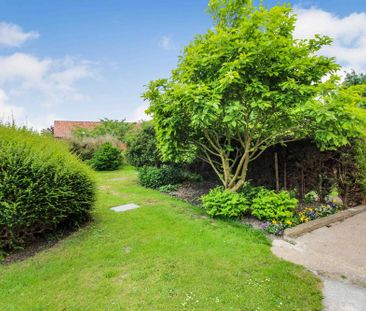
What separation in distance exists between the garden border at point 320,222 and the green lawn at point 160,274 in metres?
0.59

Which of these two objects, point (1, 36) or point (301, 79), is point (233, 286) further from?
point (1, 36)

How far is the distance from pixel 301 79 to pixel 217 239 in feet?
11.3

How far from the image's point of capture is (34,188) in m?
3.52

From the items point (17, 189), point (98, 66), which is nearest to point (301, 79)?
point (17, 189)

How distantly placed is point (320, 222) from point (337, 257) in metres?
1.34

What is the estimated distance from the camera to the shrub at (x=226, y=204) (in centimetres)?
463

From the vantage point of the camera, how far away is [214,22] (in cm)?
516

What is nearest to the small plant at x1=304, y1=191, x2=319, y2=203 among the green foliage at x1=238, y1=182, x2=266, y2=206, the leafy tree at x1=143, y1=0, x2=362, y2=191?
the green foliage at x1=238, y1=182, x2=266, y2=206

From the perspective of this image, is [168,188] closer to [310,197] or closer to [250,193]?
[250,193]

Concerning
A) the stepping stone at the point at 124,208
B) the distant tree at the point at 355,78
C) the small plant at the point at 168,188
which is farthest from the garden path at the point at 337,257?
the distant tree at the point at 355,78

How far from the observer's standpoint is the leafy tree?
12.9 feet

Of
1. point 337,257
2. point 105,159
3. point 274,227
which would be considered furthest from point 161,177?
point 105,159

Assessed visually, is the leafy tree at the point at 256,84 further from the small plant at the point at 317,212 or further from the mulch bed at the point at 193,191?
the mulch bed at the point at 193,191

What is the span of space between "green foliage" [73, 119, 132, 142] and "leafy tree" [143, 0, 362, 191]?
49.3 feet
